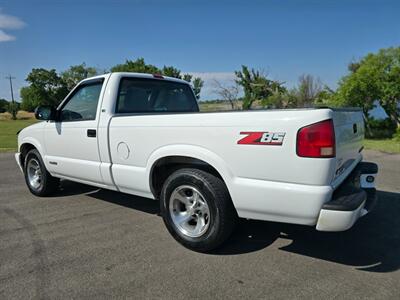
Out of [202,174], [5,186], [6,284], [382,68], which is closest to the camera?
[6,284]

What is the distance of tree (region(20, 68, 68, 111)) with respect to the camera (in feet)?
221

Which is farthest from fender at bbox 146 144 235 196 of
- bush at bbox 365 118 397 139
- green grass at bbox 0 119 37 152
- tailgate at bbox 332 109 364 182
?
bush at bbox 365 118 397 139

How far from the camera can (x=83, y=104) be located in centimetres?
433

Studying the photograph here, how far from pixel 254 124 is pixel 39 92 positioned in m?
76.1

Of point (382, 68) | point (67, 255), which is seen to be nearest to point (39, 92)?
point (382, 68)

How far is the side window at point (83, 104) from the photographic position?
13.6 ft

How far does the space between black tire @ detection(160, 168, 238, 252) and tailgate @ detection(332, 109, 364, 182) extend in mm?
1039

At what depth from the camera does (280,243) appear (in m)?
3.42

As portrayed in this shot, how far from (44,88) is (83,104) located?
7425 centimetres

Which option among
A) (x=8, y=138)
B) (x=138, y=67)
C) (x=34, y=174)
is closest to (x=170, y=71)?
(x=138, y=67)

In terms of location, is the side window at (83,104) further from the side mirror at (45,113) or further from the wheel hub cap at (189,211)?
the wheel hub cap at (189,211)

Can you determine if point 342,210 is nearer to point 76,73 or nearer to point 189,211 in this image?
point 189,211

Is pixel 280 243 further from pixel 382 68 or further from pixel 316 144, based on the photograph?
pixel 382 68

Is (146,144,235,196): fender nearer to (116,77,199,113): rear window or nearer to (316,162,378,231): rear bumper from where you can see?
(316,162,378,231): rear bumper
